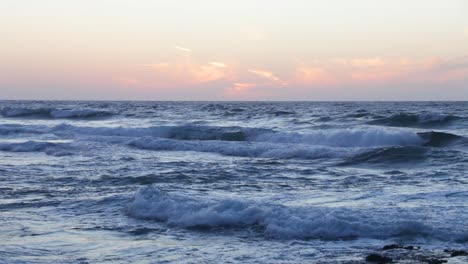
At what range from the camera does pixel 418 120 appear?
115ft

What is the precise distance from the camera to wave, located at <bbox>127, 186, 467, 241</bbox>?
8438 mm

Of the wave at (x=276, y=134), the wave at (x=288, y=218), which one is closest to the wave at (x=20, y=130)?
the wave at (x=276, y=134)

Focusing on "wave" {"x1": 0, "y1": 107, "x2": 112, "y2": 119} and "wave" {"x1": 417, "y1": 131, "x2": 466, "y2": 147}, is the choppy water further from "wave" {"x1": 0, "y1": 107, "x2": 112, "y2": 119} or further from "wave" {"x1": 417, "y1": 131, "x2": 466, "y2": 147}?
"wave" {"x1": 0, "y1": 107, "x2": 112, "y2": 119}

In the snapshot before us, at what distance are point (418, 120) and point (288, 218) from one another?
27820 millimetres

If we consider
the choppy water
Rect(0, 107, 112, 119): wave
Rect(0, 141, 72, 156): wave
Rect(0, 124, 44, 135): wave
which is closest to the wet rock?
the choppy water

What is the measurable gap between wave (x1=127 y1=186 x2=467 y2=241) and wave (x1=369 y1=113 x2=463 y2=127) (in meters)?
24.9

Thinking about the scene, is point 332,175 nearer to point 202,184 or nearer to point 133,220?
point 202,184

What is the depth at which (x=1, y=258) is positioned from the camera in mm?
7289

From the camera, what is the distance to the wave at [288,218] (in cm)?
844

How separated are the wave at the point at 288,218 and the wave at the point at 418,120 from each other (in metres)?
24.9

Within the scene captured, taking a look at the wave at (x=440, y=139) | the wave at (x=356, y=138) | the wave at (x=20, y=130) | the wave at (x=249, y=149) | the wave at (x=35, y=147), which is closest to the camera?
the wave at (x=249, y=149)

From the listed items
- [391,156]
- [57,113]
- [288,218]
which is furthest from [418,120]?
[57,113]

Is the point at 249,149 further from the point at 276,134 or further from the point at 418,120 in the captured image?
the point at 418,120

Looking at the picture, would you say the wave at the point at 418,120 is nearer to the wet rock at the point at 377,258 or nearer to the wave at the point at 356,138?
the wave at the point at 356,138
